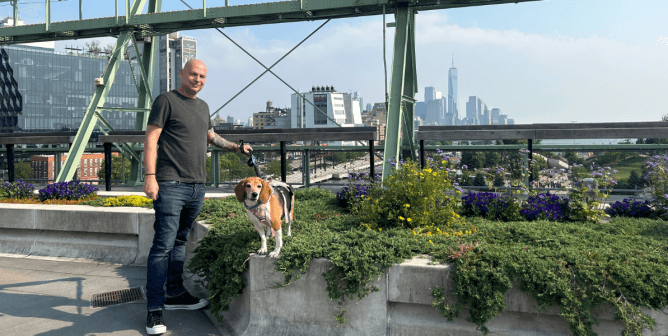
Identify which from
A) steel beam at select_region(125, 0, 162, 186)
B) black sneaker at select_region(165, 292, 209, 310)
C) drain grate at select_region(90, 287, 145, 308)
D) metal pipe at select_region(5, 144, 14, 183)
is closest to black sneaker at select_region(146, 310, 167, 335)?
black sneaker at select_region(165, 292, 209, 310)

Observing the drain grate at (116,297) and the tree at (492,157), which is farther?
the tree at (492,157)

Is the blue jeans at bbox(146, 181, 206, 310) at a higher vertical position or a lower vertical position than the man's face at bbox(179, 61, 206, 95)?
lower

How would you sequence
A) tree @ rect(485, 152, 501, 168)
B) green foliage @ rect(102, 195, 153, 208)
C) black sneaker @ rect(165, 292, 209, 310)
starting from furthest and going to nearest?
tree @ rect(485, 152, 501, 168), green foliage @ rect(102, 195, 153, 208), black sneaker @ rect(165, 292, 209, 310)

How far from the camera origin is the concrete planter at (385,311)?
3627mm

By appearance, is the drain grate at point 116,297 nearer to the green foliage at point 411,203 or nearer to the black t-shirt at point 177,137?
the black t-shirt at point 177,137

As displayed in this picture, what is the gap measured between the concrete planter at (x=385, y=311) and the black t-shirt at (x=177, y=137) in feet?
3.47

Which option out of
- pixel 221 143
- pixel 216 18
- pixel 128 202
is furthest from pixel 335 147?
pixel 221 143

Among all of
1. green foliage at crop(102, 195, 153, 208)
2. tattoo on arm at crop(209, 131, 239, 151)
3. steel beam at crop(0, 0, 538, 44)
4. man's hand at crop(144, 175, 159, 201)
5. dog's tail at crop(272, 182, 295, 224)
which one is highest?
steel beam at crop(0, 0, 538, 44)

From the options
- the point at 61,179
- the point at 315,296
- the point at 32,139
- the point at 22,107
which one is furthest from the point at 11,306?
the point at 22,107

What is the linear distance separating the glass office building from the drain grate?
120 metres

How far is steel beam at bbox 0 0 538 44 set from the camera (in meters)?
9.90

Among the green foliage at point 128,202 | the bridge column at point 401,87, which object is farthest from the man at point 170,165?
the bridge column at point 401,87

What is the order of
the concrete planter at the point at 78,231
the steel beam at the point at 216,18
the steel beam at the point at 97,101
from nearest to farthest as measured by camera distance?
the concrete planter at the point at 78,231
the steel beam at the point at 216,18
the steel beam at the point at 97,101

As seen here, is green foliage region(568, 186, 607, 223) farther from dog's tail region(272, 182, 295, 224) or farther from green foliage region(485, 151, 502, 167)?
green foliage region(485, 151, 502, 167)
